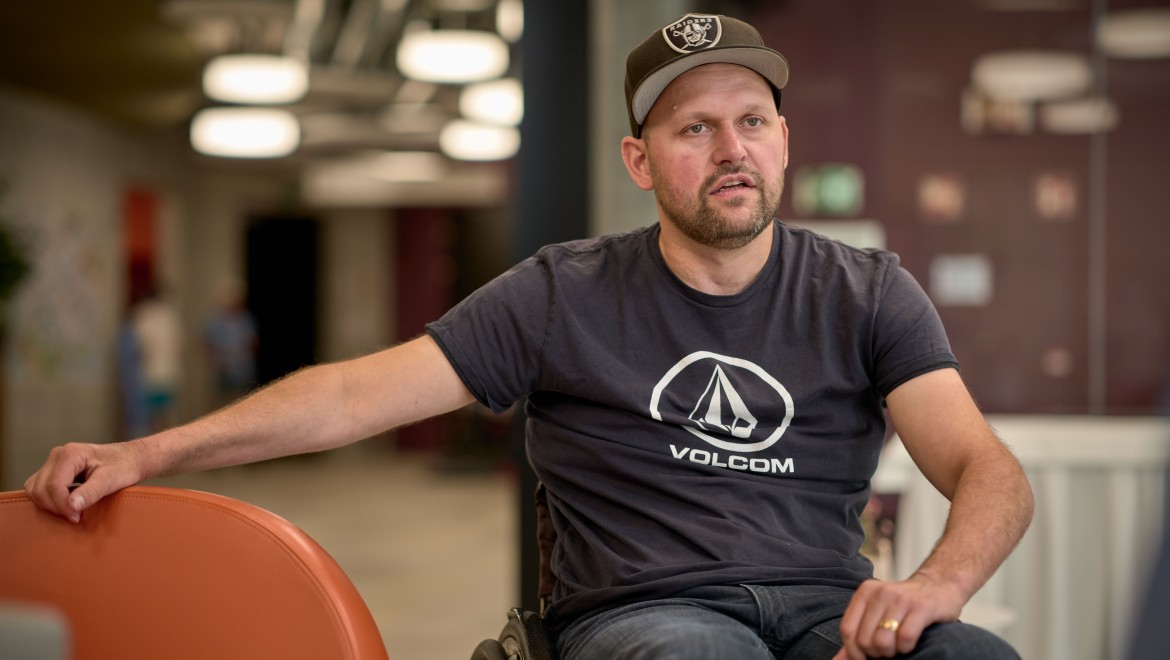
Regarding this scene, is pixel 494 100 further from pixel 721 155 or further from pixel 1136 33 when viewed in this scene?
pixel 721 155

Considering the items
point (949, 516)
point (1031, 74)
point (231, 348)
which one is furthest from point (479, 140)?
point (949, 516)

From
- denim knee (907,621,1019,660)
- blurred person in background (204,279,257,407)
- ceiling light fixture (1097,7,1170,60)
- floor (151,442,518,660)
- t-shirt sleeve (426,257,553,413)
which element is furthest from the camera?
blurred person in background (204,279,257,407)

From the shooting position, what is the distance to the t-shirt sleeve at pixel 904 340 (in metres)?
1.66

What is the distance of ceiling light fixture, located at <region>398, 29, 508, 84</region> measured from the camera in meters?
5.67

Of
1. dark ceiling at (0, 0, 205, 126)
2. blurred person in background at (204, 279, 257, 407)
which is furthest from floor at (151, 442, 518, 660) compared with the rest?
dark ceiling at (0, 0, 205, 126)

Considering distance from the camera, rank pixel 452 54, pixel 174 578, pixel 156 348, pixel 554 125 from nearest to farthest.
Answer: pixel 174 578 → pixel 554 125 → pixel 452 54 → pixel 156 348

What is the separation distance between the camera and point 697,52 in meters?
1.74

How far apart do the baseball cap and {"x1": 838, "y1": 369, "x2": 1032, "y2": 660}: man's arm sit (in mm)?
557

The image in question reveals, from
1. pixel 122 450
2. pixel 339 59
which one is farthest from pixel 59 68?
pixel 122 450

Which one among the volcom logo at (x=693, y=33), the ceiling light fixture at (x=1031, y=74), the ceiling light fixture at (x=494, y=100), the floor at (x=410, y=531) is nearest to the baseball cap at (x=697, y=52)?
the volcom logo at (x=693, y=33)

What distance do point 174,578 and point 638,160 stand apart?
1005 millimetres

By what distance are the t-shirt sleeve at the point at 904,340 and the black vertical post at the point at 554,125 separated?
128cm

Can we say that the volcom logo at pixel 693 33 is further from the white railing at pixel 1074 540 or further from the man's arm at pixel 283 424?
the white railing at pixel 1074 540

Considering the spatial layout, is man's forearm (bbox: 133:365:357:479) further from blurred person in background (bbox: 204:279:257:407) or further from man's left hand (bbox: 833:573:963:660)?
blurred person in background (bbox: 204:279:257:407)
